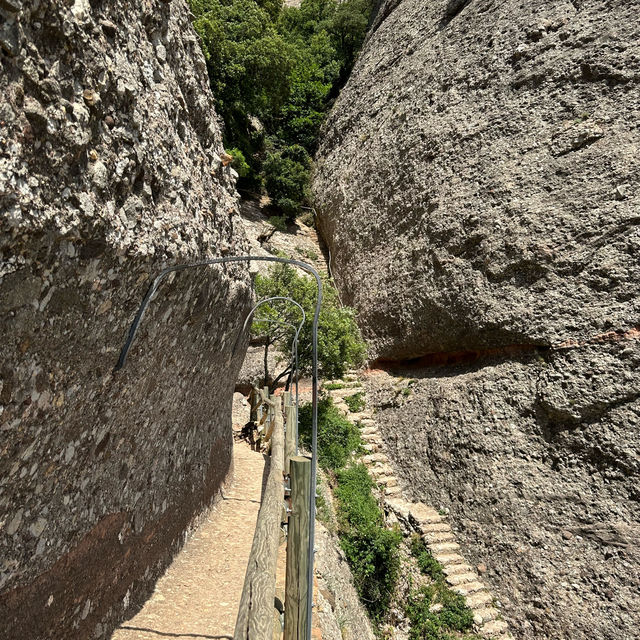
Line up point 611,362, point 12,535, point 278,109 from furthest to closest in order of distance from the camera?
point 278,109, point 611,362, point 12,535

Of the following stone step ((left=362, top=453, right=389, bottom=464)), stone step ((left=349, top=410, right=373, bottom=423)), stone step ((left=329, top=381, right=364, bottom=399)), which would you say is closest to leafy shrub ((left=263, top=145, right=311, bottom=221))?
stone step ((left=329, top=381, right=364, bottom=399))

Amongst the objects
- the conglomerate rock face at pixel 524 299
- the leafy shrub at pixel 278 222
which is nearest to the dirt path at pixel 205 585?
the conglomerate rock face at pixel 524 299

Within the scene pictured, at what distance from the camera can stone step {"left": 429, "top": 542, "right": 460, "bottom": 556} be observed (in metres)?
9.12

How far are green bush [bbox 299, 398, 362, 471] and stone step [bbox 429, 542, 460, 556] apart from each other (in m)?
3.08

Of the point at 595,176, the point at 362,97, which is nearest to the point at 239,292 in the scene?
the point at 595,176

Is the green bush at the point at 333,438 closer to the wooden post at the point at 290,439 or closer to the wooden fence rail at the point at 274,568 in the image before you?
the wooden post at the point at 290,439

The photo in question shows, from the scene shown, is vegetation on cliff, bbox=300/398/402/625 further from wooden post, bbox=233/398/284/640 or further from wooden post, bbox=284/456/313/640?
wooden post, bbox=284/456/313/640

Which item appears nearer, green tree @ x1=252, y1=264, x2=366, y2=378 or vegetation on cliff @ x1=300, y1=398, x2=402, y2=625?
vegetation on cliff @ x1=300, y1=398, x2=402, y2=625

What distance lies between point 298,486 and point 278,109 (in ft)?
73.4

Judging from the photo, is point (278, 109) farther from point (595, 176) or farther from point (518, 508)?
point (518, 508)

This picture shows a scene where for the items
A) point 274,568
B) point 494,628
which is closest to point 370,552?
point 494,628

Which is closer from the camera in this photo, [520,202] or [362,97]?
[520,202]

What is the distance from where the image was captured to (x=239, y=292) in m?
5.80

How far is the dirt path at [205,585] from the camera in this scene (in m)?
3.83
